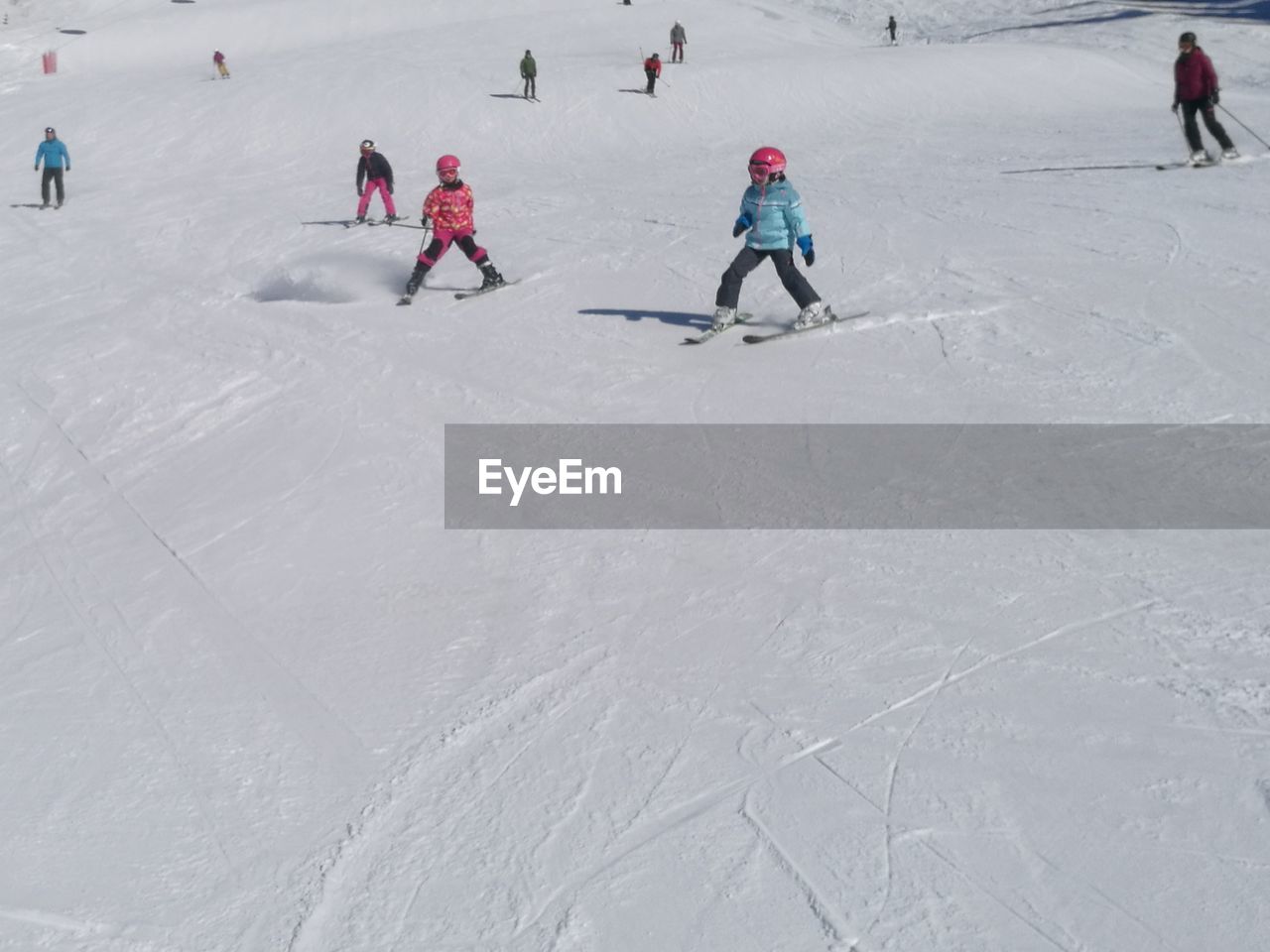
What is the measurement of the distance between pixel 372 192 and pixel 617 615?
11488 millimetres

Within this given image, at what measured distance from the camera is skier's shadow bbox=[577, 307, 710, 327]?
10383mm

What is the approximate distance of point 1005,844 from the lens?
397 centimetres

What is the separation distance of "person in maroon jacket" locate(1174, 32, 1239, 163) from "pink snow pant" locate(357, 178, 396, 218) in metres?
9.03

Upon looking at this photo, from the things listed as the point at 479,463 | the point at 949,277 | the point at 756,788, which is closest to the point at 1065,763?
the point at 756,788

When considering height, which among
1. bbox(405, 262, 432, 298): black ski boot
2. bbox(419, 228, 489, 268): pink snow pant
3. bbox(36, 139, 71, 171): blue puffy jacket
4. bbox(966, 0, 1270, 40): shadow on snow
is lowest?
bbox(405, 262, 432, 298): black ski boot

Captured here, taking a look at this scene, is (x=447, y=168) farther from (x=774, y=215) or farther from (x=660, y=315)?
(x=774, y=215)

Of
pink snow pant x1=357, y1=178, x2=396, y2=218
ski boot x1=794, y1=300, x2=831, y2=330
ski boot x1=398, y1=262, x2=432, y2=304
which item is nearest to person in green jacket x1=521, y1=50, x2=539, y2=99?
pink snow pant x1=357, y1=178, x2=396, y2=218

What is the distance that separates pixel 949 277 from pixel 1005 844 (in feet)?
23.9

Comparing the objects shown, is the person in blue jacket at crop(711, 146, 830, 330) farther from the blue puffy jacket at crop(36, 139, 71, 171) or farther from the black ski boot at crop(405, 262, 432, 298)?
the blue puffy jacket at crop(36, 139, 71, 171)

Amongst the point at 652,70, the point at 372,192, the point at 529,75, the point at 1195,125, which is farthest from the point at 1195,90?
the point at 529,75

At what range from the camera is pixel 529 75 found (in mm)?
23781

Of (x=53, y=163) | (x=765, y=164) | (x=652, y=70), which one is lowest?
(x=53, y=163)

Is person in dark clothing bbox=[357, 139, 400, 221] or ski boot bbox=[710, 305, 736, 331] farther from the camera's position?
person in dark clothing bbox=[357, 139, 400, 221]

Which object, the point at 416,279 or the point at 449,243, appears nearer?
the point at 449,243
